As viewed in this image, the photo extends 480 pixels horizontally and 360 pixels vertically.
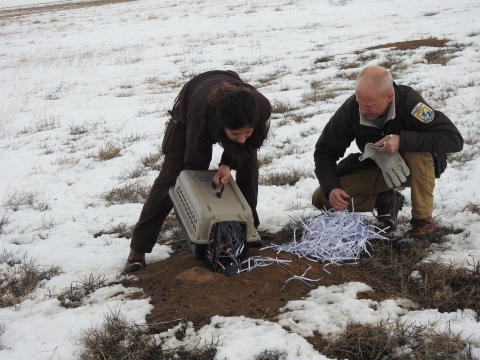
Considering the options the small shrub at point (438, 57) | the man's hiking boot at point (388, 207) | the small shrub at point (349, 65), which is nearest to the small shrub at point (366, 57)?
the small shrub at point (349, 65)

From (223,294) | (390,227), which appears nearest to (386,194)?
(390,227)

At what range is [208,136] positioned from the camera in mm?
3533

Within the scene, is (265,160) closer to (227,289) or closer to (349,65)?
→ (227,289)

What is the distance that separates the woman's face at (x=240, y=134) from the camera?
3227 millimetres

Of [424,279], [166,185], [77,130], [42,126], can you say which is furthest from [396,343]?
[42,126]

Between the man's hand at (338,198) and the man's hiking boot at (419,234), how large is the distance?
1.79 feet

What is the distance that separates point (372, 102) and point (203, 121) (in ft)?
4.20

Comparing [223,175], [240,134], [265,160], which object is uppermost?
[240,134]

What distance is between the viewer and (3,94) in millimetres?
13125

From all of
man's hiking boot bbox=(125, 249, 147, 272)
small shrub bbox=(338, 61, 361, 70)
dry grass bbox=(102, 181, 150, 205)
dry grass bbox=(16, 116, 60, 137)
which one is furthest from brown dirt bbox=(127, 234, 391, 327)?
small shrub bbox=(338, 61, 361, 70)

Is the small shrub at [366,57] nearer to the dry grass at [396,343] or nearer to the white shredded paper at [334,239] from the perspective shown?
the white shredded paper at [334,239]

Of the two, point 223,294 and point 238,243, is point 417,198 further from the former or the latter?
point 223,294

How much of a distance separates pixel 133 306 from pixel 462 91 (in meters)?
7.38

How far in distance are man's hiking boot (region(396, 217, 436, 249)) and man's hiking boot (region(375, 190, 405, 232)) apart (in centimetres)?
27
